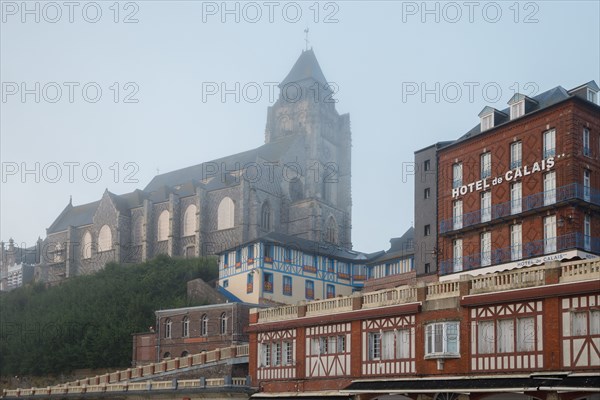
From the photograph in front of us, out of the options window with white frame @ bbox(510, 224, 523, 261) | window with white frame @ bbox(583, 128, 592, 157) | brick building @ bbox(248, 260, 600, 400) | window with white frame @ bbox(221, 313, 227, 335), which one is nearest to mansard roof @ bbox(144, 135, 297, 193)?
window with white frame @ bbox(221, 313, 227, 335)

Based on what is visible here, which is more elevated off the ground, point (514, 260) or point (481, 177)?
point (481, 177)

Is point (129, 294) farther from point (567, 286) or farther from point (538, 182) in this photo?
point (567, 286)

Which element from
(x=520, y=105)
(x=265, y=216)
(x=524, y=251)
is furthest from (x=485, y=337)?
(x=265, y=216)

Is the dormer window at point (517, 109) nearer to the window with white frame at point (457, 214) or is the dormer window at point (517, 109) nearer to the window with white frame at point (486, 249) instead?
the window with white frame at point (457, 214)

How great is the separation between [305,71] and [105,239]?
3570 centimetres

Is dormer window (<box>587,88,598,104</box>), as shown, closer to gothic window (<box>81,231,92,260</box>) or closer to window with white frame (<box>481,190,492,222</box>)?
window with white frame (<box>481,190,492,222</box>)

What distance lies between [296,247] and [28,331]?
24.2 metres

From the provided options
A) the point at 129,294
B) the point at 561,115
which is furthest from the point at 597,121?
the point at 129,294

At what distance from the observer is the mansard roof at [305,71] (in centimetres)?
12088

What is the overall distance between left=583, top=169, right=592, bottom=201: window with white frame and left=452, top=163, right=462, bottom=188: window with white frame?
7.85 m

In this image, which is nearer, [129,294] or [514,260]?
[514,260]

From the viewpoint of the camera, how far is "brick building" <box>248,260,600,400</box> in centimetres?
2858

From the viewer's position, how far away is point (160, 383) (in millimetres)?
47844

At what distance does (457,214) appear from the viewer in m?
49.8
